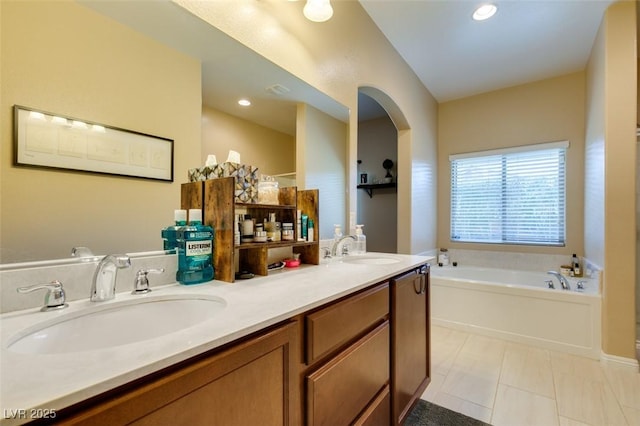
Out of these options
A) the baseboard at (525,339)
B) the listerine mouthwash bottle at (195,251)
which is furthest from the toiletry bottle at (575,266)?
the listerine mouthwash bottle at (195,251)

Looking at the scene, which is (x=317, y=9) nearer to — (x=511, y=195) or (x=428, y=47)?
(x=428, y=47)

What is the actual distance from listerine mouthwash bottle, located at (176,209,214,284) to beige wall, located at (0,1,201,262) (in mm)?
88

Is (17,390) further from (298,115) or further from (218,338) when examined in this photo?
(298,115)

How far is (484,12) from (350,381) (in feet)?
8.99

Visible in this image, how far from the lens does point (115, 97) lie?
0.89m

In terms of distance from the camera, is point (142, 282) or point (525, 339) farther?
point (525, 339)

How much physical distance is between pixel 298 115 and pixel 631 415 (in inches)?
99.4

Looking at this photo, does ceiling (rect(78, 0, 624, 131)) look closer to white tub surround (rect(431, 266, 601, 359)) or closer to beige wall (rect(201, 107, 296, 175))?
beige wall (rect(201, 107, 296, 175))

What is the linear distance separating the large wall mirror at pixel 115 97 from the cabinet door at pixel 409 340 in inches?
39.9

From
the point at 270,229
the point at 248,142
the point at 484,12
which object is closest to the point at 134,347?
the point at 270,229

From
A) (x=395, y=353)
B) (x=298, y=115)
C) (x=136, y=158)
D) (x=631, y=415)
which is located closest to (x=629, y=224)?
(x=631, y=415)

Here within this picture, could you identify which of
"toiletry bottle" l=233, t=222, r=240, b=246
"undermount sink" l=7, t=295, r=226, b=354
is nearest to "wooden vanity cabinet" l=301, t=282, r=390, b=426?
"undermount sink" l=7, t=295, r=226, b=354

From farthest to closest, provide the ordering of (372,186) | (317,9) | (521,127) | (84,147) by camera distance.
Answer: (372,186)
(521,127)
(317,9)
(84,147)

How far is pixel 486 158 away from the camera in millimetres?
3582
